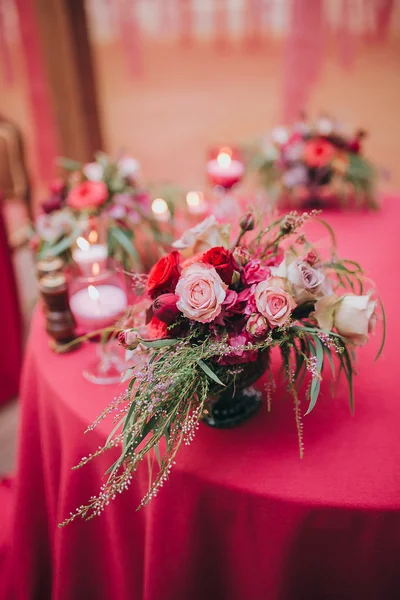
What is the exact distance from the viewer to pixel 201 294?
670 millimetres

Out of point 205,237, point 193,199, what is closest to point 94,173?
point 193,199

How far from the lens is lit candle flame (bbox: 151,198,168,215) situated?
140 cm

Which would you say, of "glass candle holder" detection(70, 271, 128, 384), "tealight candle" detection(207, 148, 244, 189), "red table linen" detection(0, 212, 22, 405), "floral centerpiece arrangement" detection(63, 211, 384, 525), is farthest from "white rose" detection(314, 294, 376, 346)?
"red table linen" detection(0, 212, 22, 405)

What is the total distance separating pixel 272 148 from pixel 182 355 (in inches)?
50.0

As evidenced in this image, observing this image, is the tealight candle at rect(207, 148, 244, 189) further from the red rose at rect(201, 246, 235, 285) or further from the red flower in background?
the red rose at rect(201, 246, 235, 285)

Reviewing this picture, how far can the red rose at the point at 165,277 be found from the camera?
716mm

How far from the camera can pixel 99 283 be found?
1.02 meters

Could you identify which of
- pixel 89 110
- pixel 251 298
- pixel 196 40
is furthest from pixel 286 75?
pixel 251 298

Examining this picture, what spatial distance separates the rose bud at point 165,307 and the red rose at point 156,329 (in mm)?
28

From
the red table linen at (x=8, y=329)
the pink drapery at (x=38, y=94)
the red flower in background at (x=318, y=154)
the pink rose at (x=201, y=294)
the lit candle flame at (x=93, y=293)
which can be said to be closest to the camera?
the pink rose at (x=201, y=294)

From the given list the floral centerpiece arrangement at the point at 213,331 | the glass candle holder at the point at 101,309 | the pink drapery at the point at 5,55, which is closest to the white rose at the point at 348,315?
the floral centerpiece arrangement at the point at 213,331

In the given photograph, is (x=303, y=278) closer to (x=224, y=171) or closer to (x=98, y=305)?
(x=98, y=305)

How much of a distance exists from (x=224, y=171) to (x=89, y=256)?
673mm

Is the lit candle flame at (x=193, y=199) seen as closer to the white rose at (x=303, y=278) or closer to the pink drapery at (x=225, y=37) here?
the white rose at (x=303, y=278)
